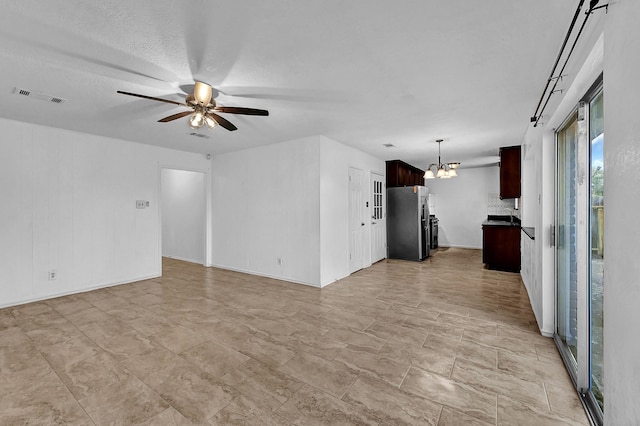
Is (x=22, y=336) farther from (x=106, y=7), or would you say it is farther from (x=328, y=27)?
(x=328, y=27)

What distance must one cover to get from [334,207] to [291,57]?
3.05m

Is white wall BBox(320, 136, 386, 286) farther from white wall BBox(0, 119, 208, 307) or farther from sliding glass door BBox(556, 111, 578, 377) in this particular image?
white wall BBox(0, 119, 208, 307)

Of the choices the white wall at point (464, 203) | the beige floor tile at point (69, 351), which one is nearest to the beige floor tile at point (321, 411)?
the beige floor tile at point (69, 351)

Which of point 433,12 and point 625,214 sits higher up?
point 433,12

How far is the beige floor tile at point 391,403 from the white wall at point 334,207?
2623 millimetres

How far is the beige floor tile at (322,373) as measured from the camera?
2.04 m

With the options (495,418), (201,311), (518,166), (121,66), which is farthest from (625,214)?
(518,166)

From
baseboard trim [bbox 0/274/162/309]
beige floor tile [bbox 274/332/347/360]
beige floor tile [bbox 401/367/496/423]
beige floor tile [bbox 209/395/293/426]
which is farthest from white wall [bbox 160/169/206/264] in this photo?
beige floor tile [bbox 401/367/496/423]

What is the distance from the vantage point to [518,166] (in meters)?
5.38

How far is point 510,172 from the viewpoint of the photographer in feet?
17.9

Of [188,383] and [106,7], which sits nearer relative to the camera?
[106,7]

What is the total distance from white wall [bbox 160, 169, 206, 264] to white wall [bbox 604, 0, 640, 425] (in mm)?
6432

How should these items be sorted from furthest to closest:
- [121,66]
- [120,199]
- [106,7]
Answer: [120,199], [121,66], [106,7]

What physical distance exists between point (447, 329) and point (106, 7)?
12.8 feet
